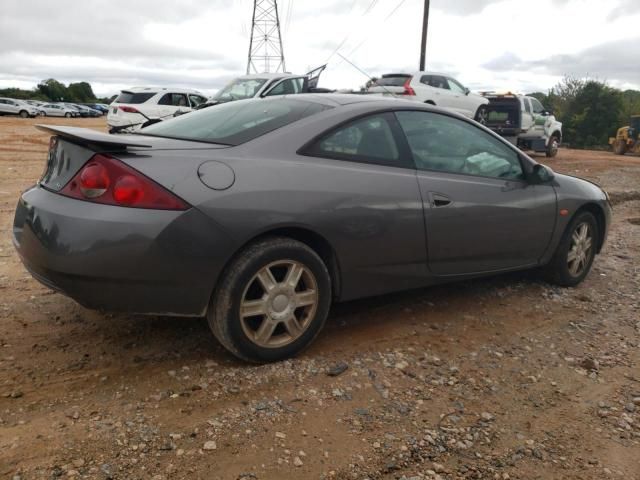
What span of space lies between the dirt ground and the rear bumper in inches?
18.1

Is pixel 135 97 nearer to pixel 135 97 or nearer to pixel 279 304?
pixel 135 97

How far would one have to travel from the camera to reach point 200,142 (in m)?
3.09

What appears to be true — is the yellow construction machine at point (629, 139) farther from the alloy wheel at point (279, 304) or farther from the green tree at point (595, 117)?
the alloy wheel at point (279, 304)

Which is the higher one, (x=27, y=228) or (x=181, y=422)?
(x=27, y=228)

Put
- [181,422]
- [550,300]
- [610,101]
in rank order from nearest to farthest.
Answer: [181,422]
[550,300]
[610,101]

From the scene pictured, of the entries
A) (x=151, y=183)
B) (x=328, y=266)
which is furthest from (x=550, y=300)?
(x=151, y=183)

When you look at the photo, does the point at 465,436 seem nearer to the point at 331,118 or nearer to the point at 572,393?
the point at 572,393

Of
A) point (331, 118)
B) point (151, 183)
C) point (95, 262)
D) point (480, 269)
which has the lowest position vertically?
point (480, 269)

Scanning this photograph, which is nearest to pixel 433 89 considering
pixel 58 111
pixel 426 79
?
pixel 426 79

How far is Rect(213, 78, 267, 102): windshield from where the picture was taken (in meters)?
12.5

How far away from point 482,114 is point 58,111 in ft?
147

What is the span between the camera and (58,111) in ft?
165

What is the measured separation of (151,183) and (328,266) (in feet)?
3.62

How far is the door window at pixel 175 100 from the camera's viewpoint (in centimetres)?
1662
